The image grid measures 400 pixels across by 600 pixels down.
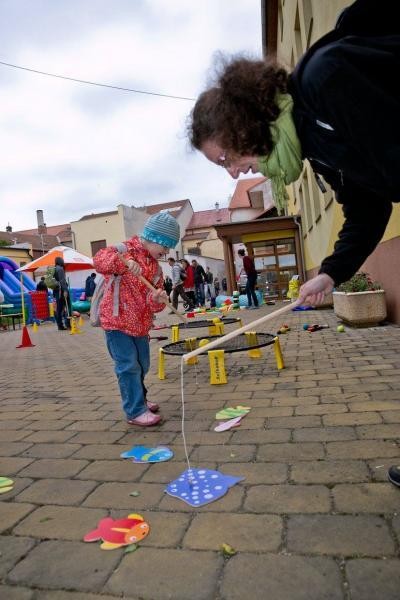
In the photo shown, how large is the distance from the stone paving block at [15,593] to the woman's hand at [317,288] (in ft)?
4.54

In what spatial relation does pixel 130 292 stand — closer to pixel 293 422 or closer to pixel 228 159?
pixel 293 422

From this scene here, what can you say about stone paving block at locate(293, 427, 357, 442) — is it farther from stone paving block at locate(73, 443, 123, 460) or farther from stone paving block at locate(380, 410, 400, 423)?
stone paving block at locate(73, 443, 123, 460)

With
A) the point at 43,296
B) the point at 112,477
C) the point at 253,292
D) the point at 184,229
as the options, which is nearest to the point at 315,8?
the point at 253,292

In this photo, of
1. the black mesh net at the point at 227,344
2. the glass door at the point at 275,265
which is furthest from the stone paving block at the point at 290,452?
the glass door at the point at 275,265

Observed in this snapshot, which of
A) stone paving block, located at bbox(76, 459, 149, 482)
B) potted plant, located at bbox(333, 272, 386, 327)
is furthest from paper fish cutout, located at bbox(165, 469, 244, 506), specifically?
potted plant, located at bbox(333, 272, 386, 327)

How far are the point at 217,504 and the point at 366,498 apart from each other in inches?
22.9

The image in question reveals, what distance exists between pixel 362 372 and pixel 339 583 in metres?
→ 2.72

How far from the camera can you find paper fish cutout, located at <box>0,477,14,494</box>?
2189 millimetres

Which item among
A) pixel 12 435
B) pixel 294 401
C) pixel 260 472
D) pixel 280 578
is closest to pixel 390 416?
pixel 294 401

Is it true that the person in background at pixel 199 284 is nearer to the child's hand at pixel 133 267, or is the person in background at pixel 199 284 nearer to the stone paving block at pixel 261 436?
the child's hand at pixel 133 267

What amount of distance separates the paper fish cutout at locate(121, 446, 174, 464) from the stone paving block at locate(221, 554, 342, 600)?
97cm

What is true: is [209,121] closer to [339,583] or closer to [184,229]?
[339,583]

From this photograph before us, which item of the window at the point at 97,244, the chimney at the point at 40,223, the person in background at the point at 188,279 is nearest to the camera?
the person in background at the point at 188,279

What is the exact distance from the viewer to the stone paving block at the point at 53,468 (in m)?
2.34
